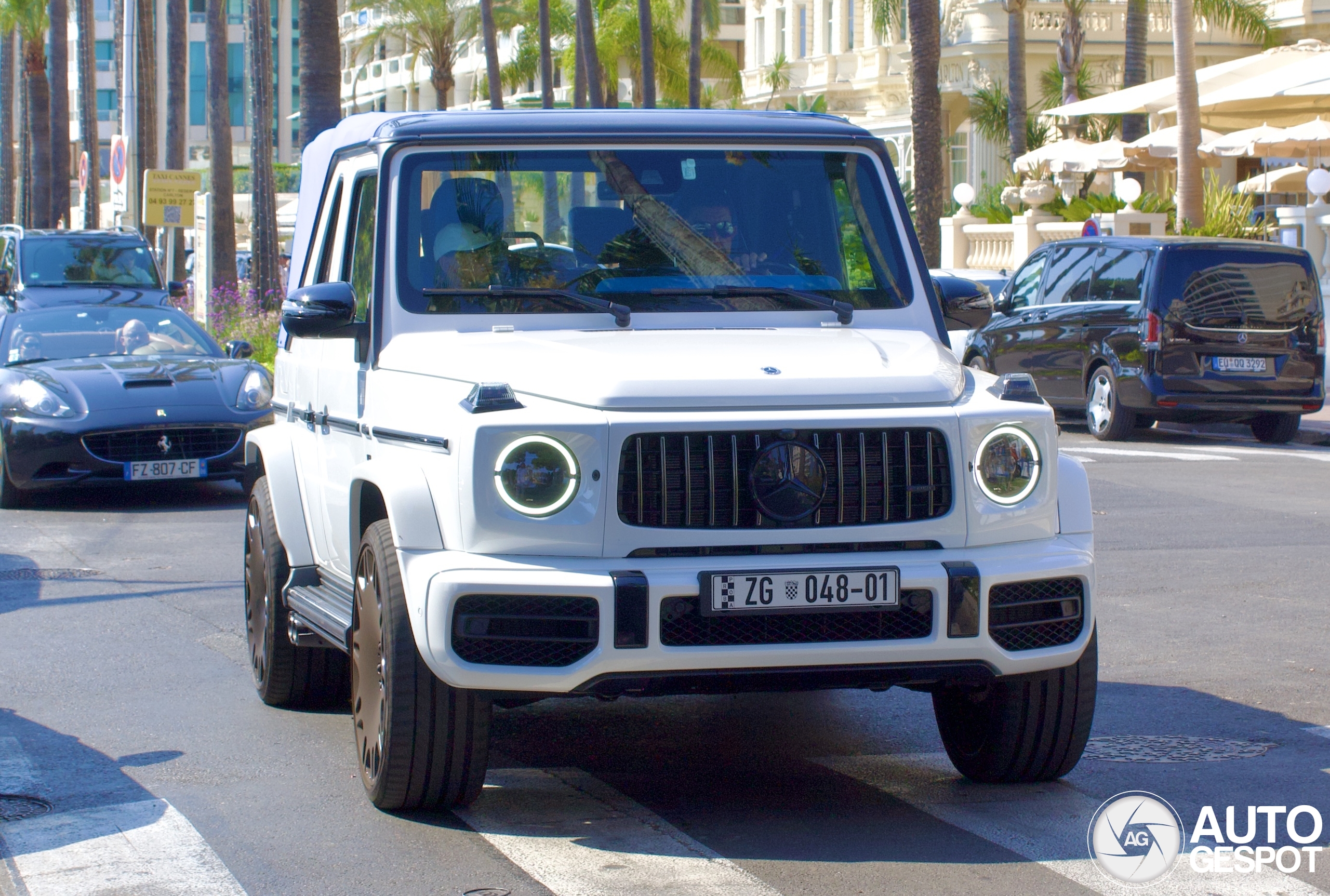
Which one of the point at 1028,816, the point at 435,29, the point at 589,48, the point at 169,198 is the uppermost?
the point at 435,29

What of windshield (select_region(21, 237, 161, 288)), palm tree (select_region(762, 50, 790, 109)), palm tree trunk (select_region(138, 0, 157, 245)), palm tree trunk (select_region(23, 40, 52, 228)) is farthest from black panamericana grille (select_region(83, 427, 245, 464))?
palm tree (select_region(762, 50, 790, 109))

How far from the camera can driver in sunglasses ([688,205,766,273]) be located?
6.06 metres

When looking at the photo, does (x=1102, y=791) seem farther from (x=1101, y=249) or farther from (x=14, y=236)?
(x=14, y=236)

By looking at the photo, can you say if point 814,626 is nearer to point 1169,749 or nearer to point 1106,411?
point 1169,749

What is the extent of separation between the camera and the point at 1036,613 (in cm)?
511

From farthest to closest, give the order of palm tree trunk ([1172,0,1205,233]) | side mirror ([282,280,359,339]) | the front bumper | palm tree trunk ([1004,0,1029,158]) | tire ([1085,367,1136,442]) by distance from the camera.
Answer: palm tree trunk ([1004,0,1029,158]) → palm tree trunk ([1172,0,1205,233]) → tire ([1085,367,1136,442]) → side mirror ([282,280,359,339]) → the front bumper

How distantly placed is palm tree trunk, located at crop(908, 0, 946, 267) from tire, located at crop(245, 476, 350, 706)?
19.3 m

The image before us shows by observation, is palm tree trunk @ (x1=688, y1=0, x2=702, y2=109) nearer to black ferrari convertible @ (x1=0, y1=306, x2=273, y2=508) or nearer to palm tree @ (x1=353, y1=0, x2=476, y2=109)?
palm tree @ (x1=353, y1=0, x2=476, y2=109)

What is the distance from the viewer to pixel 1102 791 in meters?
5.59

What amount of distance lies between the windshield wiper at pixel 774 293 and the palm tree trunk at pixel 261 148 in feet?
67.4

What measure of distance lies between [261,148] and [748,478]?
22.7 m

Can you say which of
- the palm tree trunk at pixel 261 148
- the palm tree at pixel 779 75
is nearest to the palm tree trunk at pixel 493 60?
the palm tree at pixel 779 75

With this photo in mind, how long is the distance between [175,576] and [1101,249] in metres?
11.0

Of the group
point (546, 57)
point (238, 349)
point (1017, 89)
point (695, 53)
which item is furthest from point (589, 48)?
point (238, 349)
